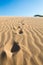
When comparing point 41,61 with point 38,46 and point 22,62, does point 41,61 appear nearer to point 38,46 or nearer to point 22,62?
point 22,62

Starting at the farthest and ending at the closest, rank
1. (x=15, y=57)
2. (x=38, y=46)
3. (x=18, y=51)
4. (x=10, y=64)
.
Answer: (x=38, y=46) → (x=18, y=51) → (x=15, y=57) → (x=10, y=64)

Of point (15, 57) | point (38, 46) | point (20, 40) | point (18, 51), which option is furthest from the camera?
point (20, 40)

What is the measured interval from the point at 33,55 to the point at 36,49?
34 cm

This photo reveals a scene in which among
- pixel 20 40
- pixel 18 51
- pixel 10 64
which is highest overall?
pixel 20 40

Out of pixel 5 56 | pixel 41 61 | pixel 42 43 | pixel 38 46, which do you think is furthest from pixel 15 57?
pixel 42 43

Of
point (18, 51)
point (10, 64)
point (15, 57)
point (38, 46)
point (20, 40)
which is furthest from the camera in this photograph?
point (20, 40)

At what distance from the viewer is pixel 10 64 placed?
288 cm

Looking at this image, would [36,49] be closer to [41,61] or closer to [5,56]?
[41,61]

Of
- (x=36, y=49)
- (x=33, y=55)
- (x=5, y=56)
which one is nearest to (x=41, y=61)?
(x=33, y=55)

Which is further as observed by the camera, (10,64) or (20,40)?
(20,40)

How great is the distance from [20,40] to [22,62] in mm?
1288

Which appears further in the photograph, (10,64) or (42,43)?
(42,43)

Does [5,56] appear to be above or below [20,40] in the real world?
below

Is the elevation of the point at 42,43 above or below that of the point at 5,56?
above
